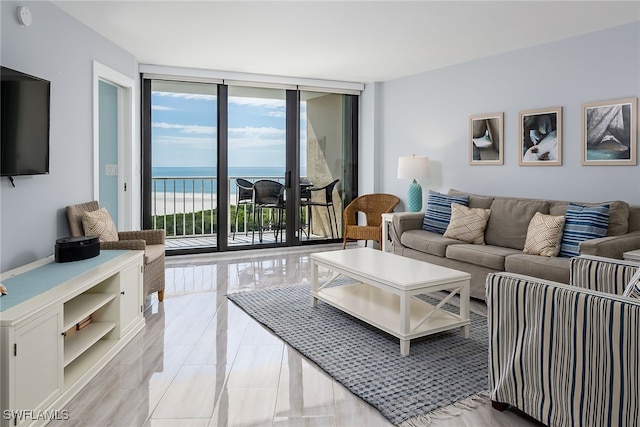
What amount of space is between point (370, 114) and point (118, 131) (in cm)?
343

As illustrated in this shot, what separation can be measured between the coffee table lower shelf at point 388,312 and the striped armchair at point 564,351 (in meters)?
0.78

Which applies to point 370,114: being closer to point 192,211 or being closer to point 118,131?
point 192,211

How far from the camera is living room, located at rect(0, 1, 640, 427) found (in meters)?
3.27

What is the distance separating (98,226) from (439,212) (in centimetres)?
332

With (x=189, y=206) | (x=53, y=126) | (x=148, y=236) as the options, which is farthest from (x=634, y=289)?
(x=189, y=206)

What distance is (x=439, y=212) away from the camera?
5.06 m

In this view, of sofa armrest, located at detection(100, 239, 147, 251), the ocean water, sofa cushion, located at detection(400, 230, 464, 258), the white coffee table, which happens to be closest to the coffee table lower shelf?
the white coffee table

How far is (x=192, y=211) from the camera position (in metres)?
6.87

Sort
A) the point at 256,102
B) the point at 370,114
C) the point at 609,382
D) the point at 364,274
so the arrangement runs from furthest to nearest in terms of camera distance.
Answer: the point at 370,114 → the point at 256,102 → the point at 364,274 → the point at 609,382

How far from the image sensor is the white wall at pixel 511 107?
13.3 feet

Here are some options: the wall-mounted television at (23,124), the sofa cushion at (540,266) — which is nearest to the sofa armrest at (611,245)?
the sofa cushion at (540,266)

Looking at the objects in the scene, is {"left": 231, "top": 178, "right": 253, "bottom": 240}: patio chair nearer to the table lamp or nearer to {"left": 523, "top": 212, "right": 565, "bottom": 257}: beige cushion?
the table lamp

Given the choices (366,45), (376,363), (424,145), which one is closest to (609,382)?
(376,363)

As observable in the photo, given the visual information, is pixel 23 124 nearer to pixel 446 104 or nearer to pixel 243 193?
pixel 243 193
